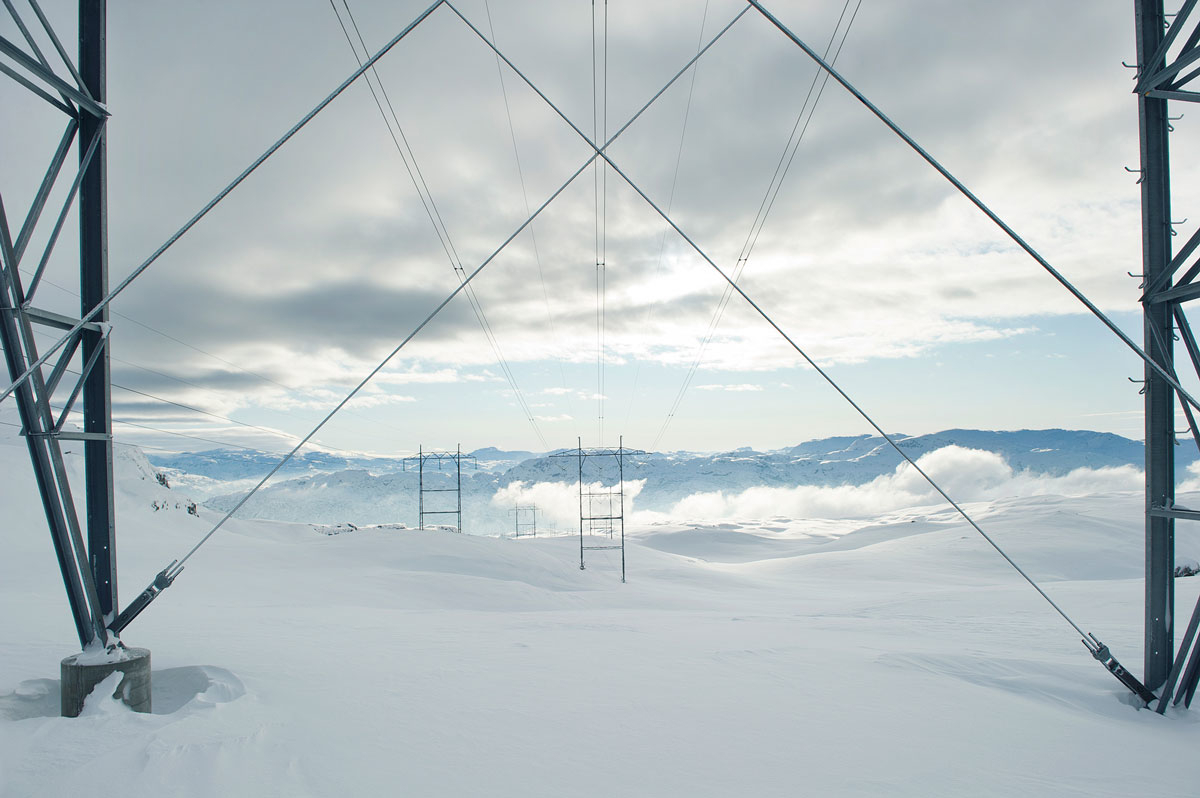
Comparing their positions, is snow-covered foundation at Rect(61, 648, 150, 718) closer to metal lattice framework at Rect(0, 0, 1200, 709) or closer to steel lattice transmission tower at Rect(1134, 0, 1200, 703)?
metal lattice framework at Rect(0, 0, 1200, 709)

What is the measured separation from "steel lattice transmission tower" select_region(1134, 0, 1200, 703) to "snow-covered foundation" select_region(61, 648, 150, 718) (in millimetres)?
10861

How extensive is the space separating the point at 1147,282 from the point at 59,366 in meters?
11.6

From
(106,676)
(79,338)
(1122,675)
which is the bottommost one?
(1122,675)

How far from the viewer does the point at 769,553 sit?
Result: 54969 millimetres

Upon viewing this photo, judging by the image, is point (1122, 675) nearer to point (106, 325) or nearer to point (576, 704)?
point (576, 704)

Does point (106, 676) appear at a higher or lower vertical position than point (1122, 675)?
higher

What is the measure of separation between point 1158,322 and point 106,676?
37.8ft

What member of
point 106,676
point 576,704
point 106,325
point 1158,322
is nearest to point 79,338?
point 106,325

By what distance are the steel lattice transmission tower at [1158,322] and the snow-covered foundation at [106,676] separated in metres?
10.9

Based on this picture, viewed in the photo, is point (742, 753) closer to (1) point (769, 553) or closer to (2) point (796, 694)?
(2) point (796, 694)

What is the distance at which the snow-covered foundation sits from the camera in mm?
5508

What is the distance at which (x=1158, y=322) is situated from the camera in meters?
6.94

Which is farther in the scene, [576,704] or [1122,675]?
[1122,675]

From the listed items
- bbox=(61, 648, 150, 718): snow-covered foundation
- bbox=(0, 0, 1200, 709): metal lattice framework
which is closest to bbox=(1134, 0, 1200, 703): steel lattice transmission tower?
bbox=(0, 0, 1200, 709): metal lattice framework
